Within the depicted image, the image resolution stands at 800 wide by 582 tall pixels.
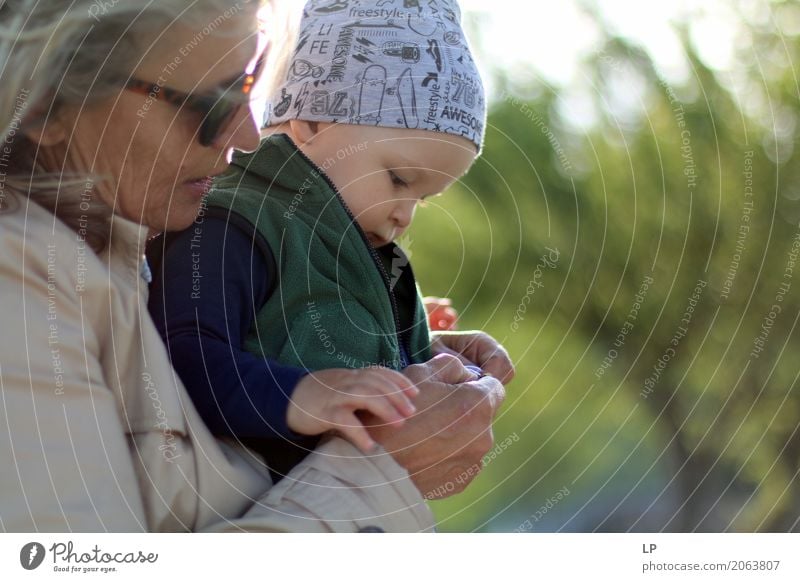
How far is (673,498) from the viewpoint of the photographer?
3.79 m

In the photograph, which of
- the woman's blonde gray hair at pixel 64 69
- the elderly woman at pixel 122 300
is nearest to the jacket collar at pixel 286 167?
the elderly woman at pixel 122 300

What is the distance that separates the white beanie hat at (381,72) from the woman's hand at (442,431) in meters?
0.27

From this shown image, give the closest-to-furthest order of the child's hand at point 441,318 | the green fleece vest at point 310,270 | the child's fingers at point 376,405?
the child's fingers at point 376,405, the green fleece vest at point 310,270, the child's hand at point 441,318

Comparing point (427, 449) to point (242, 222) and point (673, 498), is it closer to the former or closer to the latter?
point (242, 222)

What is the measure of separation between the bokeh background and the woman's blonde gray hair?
123 cm

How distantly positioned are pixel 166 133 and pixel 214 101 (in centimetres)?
5

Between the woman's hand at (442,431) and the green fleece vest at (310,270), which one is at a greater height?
the green fleece vest at (310,270)

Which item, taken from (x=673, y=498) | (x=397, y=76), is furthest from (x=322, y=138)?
(x=673, y=498)

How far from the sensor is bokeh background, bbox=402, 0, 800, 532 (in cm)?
240

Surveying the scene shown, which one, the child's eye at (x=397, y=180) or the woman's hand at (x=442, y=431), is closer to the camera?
the woman's hand at (x=442, y=431)

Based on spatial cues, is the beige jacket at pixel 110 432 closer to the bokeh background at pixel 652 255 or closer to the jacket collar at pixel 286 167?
the jacket collar at pixel 286 167

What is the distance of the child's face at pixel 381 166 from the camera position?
3.28ft

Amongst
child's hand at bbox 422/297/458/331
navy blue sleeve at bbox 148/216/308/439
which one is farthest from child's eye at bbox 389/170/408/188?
child's hand at bbox 422/297/458/331
